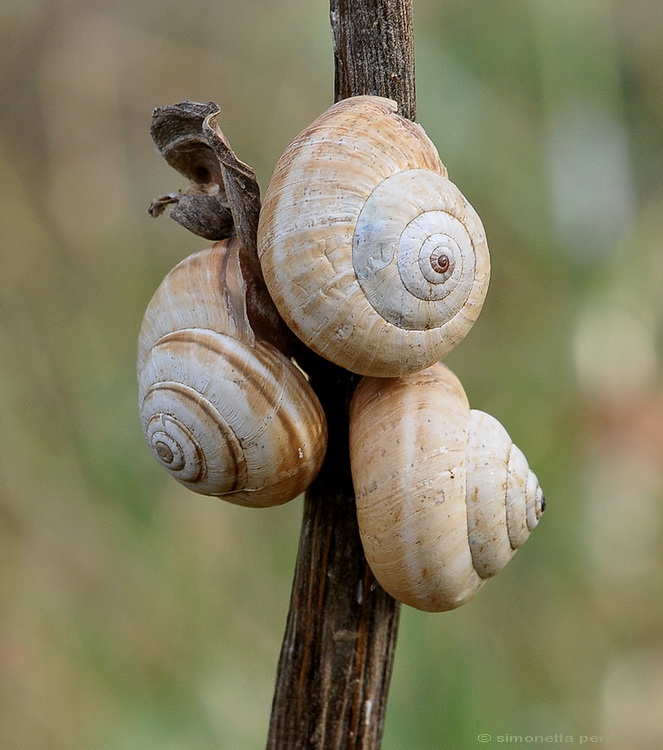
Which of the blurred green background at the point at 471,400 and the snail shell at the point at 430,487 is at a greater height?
the blurred green background at the point at 471,400

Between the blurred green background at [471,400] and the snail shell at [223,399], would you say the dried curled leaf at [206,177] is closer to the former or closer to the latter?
the snail shell at [223,399]

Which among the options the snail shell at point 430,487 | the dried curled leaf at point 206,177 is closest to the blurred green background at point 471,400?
the snail shell at point 430,487

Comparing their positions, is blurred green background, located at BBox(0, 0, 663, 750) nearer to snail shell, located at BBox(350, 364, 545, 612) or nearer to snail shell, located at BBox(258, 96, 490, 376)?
snail shell, located at BBox(350, 364, 545, 612)

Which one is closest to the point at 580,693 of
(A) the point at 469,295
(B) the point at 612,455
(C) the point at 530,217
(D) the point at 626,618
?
(D) the point at 626,618

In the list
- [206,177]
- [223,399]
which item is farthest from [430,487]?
[206,177]

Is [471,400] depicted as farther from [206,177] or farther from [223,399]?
[223,399]

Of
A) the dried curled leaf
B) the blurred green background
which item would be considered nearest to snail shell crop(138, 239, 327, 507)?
the dried curled leaf
